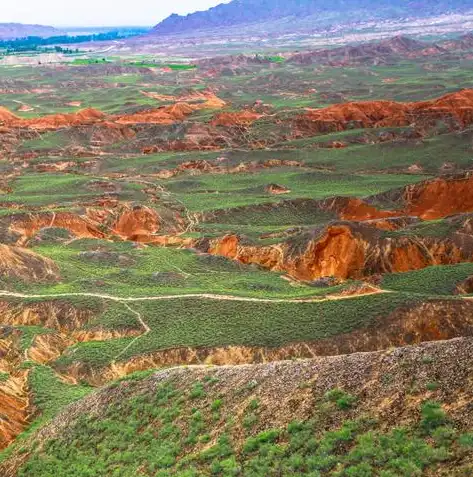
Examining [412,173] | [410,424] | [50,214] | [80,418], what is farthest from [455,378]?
[412,173]

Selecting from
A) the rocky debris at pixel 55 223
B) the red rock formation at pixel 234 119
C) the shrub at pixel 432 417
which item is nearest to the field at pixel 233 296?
the shrub at pixel 432 417

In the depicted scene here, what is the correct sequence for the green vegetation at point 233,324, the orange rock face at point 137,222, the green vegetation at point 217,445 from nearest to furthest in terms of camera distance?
1. the green vegetation at point 217,445
2. the green vegetation at point 233,324
3. the orange rock face at point 137,222

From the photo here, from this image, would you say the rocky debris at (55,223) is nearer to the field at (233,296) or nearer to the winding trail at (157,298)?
the field at (233,296)

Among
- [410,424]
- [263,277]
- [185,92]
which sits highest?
[185,92]

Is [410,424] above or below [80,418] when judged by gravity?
above

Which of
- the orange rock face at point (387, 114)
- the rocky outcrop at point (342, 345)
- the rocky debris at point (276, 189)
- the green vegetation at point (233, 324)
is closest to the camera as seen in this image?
the rocky outcrop at point (342, 345)

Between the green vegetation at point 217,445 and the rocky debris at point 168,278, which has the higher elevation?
the green vegetation at point 217,445

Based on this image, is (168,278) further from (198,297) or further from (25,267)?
(25,267)

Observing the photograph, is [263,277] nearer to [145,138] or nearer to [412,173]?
[412,173]

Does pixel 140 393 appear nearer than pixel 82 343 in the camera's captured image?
Yes
